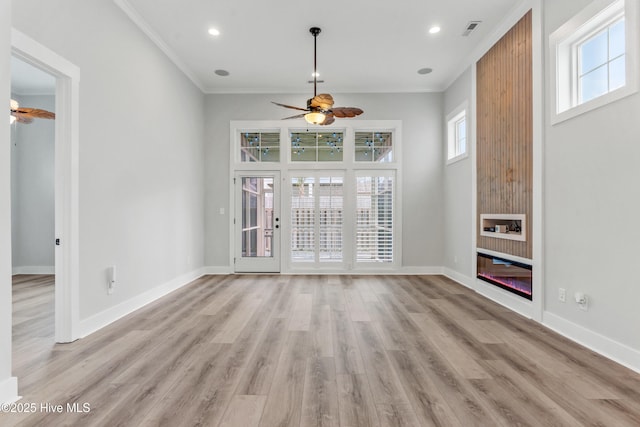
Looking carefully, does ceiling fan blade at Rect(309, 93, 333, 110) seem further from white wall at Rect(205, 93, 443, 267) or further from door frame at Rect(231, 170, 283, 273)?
door frame at Rect(231, 170, 283, 273)

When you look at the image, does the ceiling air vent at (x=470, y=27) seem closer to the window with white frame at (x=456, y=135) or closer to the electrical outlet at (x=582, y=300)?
the window with white frame at (x=456, y=135)

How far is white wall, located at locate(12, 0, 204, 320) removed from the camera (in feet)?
→ 9.56

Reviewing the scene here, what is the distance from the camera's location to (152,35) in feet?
13.4

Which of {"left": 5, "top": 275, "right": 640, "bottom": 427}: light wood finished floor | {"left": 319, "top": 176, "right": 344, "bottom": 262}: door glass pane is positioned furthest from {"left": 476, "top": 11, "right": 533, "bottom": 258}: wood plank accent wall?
{"left": 319, "top": 176, "right": 344, "bottom": 262}: door glass pane

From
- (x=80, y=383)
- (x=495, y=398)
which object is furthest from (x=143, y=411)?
(x=495, y=398)

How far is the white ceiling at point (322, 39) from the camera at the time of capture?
3621mm

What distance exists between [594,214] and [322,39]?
11.9 ft

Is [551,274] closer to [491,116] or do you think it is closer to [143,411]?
[491,116]

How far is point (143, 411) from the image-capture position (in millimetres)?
1777

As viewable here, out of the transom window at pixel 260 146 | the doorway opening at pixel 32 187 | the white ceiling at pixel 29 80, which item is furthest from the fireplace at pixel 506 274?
the white ceiling at pixel 29 80

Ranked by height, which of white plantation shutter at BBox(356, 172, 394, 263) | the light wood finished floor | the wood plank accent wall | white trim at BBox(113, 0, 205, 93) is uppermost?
white trim at BBox(113, 0, 205, 93)

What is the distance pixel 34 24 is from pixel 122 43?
3.80ft

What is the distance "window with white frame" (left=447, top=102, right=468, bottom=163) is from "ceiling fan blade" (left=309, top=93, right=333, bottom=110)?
2587 mm

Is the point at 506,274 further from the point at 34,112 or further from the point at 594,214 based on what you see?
the point at 34,112
